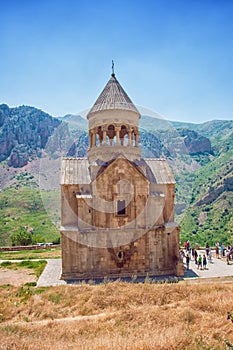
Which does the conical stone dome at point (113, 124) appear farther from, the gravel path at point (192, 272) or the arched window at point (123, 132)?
the gravel path at point (192, 272)

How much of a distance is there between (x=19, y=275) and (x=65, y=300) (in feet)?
21.7

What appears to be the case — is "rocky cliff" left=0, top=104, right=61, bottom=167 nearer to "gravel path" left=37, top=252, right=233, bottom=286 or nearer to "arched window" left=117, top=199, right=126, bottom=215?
"gravel path" left=37, top=252, right=233, bottom=286

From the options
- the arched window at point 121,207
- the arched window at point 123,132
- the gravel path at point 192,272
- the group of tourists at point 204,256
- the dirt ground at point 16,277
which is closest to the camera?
the gravel path at point 192,272

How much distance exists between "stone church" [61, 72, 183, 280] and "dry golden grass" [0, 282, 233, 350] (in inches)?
124

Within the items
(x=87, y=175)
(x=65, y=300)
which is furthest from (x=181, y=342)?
(x=87, y=175)

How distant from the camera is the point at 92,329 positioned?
610 centimetres

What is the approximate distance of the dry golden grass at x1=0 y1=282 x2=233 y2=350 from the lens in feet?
15.7

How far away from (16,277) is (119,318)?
888 cm

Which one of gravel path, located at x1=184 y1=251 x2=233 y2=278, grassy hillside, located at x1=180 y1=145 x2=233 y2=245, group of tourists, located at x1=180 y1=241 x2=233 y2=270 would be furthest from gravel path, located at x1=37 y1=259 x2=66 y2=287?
grassy hillside, located at x1=180 y1=145 x2=233 y2=245

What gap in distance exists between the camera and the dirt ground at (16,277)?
13148 mm

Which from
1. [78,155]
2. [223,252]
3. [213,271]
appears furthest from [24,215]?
[213,271]

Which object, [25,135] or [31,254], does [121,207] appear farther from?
[25,135]

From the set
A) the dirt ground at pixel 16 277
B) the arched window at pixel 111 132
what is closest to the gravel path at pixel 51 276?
the dirt ground at pixel 16 277

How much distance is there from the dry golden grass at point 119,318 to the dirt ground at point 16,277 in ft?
9.64
